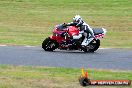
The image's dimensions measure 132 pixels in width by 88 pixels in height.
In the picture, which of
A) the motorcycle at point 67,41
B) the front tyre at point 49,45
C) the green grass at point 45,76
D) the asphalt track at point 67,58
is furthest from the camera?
the motorcycle at point 67,41

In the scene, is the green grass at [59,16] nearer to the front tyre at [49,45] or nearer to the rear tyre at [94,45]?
the rear tyre at [94,45]

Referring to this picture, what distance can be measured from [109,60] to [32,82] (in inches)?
235

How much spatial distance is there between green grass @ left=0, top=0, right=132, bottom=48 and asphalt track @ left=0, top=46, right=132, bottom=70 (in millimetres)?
6460

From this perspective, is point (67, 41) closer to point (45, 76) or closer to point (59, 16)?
point (45, 76)

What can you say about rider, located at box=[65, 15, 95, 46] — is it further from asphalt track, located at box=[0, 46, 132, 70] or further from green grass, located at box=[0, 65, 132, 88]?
green grass, located at box=[0, 65, 132, 88]

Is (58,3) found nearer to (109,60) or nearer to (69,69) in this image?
(109,60)

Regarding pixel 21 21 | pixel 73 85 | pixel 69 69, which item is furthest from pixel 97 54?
pixel 21 21

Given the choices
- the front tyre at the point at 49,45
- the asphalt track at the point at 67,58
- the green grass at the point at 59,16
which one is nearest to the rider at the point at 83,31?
the asphalt track at the point at 67,58

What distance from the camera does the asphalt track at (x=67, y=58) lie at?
51.8ft

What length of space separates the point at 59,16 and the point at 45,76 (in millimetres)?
25636

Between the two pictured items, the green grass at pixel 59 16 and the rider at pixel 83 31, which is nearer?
the rider at pixel 83 31

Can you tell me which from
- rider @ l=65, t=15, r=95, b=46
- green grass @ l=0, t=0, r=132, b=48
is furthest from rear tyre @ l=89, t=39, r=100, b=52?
green grass @ l=0, t=0, r=132, b=48

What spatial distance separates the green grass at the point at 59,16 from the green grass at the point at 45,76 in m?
11.8

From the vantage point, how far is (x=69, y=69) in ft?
47.1
